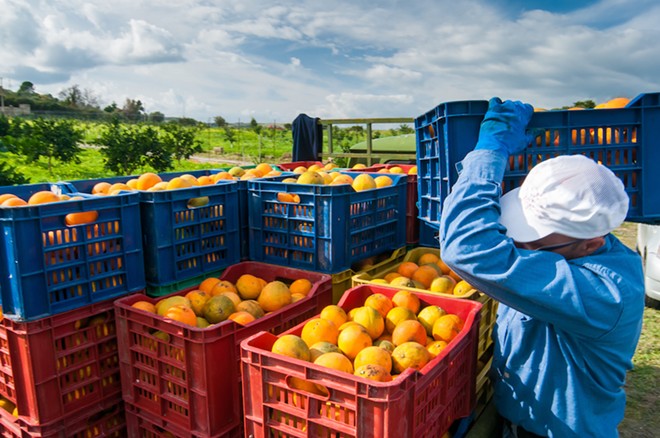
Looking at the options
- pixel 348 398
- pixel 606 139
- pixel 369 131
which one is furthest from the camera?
pixel 369 131

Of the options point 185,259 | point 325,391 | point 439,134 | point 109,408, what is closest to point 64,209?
point 185,259

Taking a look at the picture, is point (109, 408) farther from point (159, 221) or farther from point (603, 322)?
point (603, 322)

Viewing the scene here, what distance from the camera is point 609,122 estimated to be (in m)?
2.19

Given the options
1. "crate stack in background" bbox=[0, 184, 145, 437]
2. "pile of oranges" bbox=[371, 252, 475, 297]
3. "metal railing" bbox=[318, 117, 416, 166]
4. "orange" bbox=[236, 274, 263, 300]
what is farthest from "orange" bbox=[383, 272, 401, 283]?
"metal railing" bbox=[318, 117, 416, 166]

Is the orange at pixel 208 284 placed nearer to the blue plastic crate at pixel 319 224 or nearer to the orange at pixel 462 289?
the blue plastic crate at pixel 319 224

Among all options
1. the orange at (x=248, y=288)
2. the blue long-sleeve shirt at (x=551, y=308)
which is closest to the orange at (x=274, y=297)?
the orange at (x=248, y=288)

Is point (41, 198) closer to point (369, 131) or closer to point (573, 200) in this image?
point (573, 200)

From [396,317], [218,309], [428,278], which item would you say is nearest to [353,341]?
[396,317]

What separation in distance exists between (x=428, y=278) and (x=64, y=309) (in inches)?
87.8

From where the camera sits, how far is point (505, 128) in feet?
6.49

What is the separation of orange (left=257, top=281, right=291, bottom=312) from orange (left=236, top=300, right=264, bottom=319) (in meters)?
0.07

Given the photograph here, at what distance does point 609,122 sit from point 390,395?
1538 mm

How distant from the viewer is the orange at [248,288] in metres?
3.28

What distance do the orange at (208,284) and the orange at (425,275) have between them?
1.37 metres
